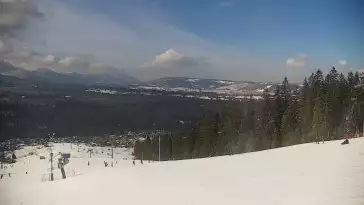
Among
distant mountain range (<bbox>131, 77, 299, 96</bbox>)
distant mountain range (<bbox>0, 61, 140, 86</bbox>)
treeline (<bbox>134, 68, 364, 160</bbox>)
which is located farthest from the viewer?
treeline (<bbox>134, 68, 364, 160</bbox>)

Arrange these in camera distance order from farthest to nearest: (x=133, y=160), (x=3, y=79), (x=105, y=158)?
1. (x=133, y=160)
2. (x=105, y=158)
3. (x=3, y=79)

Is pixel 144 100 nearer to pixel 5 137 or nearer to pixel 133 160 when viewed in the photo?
pixel 5 137

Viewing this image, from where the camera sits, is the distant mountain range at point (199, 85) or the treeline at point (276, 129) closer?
the distant mountain range at point (199, 85)

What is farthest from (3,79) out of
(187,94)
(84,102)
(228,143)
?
(228,143)

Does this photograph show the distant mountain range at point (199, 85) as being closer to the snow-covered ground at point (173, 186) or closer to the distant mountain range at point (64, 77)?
the distant mountain range at point (64, 77)

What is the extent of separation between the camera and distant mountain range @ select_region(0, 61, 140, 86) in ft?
7.63

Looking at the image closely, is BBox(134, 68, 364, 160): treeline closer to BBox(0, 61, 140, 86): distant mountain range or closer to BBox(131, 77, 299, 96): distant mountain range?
BBox(131, 77, 299, 96): distant mountain range

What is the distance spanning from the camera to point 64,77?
2.45 meters

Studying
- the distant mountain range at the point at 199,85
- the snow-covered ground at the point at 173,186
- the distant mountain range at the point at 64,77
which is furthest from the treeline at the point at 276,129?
the distant mountain range at the point at 64,77

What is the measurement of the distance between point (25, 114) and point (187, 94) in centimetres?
121

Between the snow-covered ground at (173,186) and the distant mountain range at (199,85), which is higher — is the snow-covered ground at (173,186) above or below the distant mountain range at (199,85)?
below

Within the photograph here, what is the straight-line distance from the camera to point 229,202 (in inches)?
126

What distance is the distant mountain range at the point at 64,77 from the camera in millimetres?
2326

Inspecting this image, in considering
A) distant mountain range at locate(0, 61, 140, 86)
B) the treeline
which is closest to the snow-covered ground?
distant mountain range at locate(0, 61, 140, 86)
